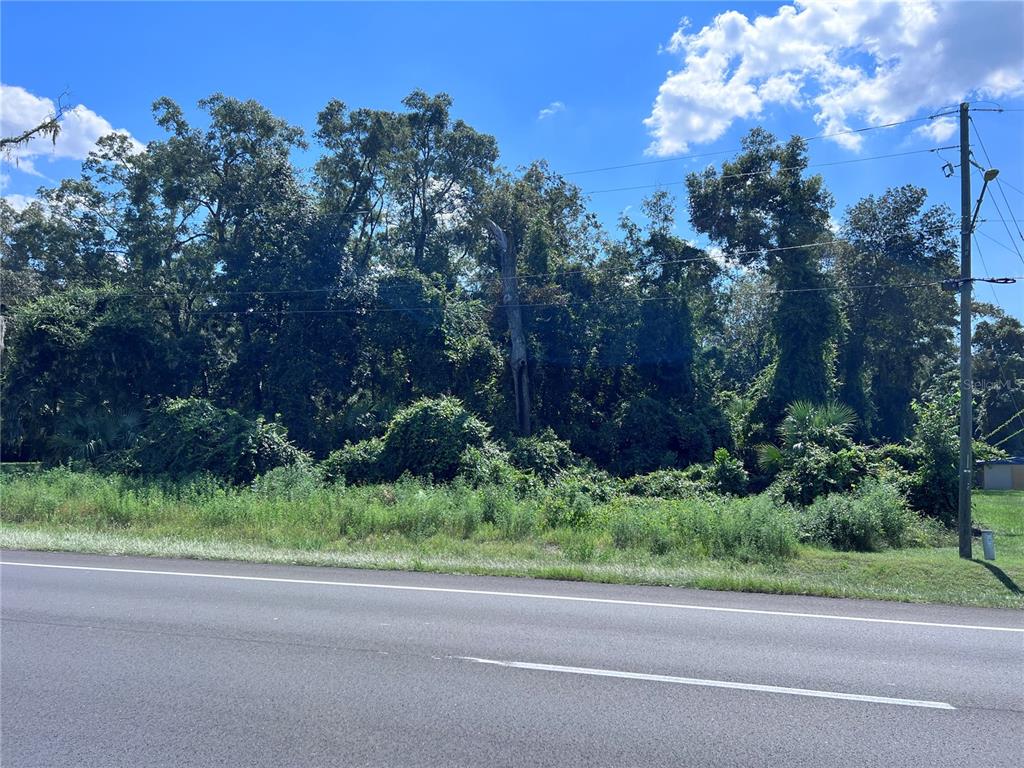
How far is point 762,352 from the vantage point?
→ 44.4 m

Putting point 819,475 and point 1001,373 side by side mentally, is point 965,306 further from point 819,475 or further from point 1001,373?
point 1001,373

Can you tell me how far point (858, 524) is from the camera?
15977 mm

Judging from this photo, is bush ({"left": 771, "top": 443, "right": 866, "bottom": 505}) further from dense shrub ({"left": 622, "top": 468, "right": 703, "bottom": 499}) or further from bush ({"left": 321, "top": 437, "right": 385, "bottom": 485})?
bush ({"left": 321, "top": 437, "right": 385, "bottom": 485})

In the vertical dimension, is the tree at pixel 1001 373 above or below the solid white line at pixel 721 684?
above

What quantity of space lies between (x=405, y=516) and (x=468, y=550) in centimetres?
313

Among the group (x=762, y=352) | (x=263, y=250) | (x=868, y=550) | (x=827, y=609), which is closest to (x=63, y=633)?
(x=827, y=609)

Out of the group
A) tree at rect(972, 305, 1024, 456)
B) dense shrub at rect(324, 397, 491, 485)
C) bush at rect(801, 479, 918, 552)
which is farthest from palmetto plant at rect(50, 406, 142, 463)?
tree at rect(972, 305, 1024, 456)

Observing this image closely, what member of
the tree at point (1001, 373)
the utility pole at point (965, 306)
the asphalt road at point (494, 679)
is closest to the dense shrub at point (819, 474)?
the utility pole at point (965, 306)

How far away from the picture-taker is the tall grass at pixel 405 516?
1451 centimetres

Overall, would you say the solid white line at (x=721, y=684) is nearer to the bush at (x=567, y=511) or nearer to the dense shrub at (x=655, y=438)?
the bush at (x=567, y=511)

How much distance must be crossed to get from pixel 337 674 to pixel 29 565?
324 inches

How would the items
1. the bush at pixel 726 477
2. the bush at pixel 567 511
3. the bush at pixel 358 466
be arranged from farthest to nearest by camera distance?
1. the bush at pixel 358 466
2. the bush at pixel 726 477
3. the bush at pixel 567 511

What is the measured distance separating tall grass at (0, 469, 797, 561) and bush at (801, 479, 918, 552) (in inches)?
29.8

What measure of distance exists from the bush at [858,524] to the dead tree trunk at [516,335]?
16.7 meters
